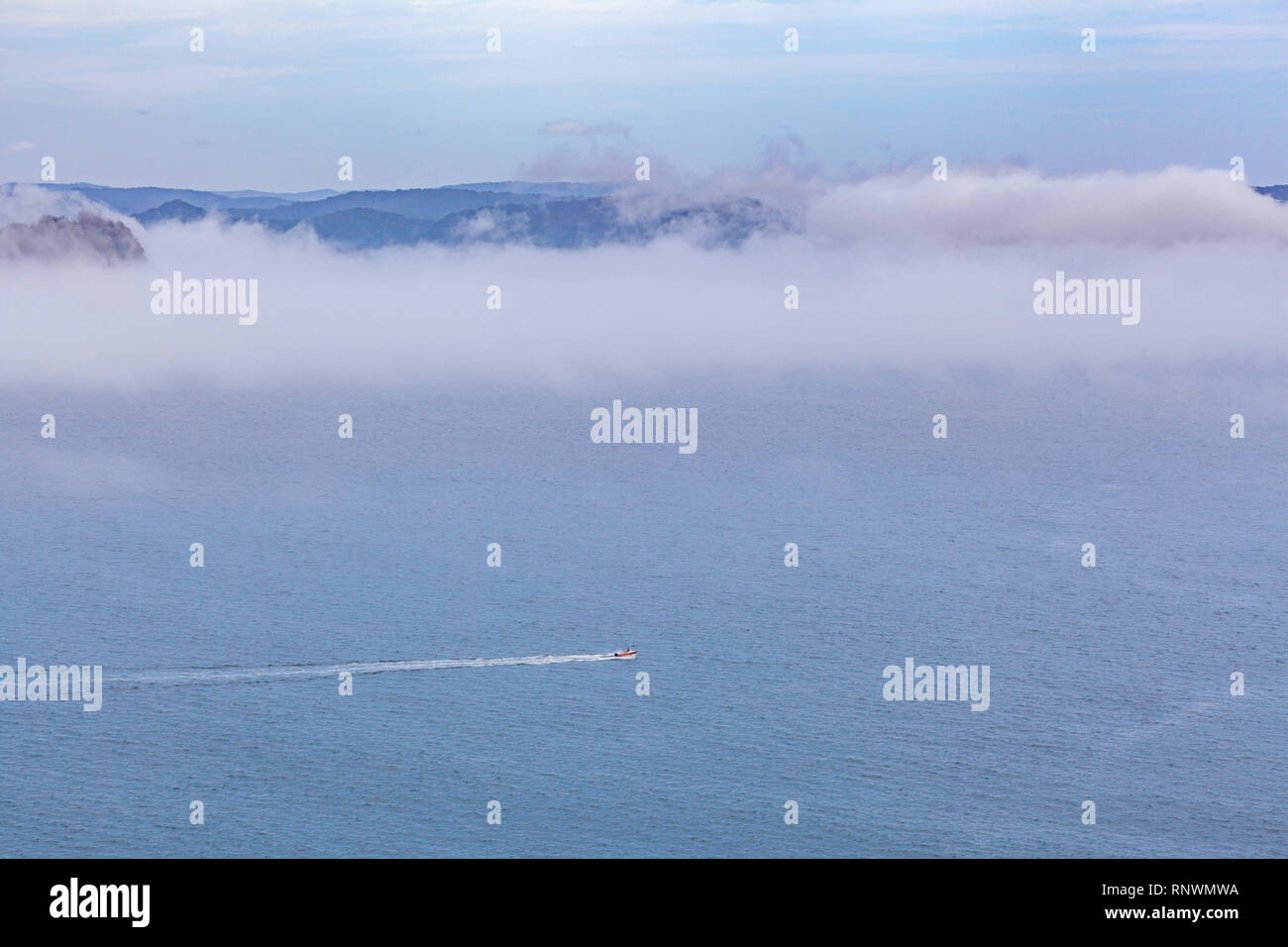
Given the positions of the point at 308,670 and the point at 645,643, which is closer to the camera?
the point at 308,670

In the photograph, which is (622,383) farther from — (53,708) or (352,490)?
(53,708)

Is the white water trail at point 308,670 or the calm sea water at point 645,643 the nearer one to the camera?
the calm sea water at point 645,643

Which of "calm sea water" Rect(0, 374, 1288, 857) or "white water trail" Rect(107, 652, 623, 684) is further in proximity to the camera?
"white water trail" Rect(107, 652, 623, 684)

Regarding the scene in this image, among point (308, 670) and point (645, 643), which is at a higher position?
point (645, 643)
